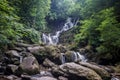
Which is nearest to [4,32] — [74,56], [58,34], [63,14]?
[74,56]

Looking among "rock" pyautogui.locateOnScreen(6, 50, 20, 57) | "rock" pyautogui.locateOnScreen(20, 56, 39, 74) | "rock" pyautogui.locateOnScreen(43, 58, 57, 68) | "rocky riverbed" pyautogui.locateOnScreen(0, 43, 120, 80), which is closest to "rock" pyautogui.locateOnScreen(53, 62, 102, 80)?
"rocky riverbed" pyautogui.locateOnScreen(0, 43, 120, 80)

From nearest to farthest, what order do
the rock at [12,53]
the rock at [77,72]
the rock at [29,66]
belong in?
the rock at [77,72]
the rock at [29,66]
the rock at [12,53]

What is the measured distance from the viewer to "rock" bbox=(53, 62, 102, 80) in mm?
11476

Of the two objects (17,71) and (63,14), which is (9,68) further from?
(63,14)

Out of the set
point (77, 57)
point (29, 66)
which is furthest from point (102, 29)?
point (29, 66)

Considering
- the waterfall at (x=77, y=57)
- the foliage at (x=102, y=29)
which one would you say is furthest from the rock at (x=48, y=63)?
the foliage at (x=102, y=29)

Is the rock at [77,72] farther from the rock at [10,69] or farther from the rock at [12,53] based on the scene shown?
the rock at [12,53]

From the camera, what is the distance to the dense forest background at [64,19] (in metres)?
9.79

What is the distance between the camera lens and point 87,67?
501 inches

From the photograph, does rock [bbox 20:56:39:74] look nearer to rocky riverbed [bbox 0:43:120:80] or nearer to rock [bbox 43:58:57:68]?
rocky riverbed [bbox 0:43:120:80]

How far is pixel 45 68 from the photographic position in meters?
14.8

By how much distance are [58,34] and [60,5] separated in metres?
8.27

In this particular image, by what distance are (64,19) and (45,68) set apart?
20139 mm

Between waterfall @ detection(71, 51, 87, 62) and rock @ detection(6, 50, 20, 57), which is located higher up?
waterfall @ detection(71, 51, 87, 62)
